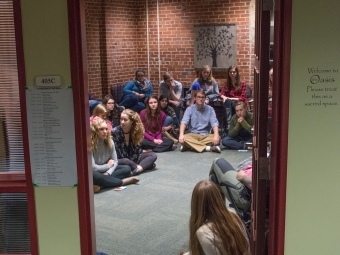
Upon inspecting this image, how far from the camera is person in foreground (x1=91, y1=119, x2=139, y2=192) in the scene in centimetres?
491

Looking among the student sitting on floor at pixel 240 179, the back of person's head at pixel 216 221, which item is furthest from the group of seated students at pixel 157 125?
the back of person's head at pixel 216 221

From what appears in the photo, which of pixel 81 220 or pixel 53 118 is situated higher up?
pixel 53 118

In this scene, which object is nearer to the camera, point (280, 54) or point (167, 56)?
point (280, 54)

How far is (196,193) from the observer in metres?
2.34

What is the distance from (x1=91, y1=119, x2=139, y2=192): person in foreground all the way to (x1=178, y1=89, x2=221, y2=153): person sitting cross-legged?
1.58 meters

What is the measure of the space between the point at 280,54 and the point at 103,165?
3.32m

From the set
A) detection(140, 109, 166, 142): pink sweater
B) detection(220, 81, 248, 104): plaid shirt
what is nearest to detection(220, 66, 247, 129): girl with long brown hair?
detection(220, 81, 248, 104): plaid shirt

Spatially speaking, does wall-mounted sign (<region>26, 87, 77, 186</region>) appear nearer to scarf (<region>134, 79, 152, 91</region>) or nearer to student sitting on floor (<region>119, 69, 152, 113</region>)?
student sitting on floor (<region>119, 69, 152, 113</region>)

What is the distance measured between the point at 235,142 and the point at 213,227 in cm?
441

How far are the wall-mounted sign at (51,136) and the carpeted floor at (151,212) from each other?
4.74 ft

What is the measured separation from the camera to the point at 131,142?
5.57 metres

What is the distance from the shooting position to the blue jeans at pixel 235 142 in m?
6.66

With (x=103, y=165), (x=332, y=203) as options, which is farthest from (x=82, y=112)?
(x=103, y=165)

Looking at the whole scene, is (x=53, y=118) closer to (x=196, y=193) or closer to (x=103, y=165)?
(x=196, y=193)
